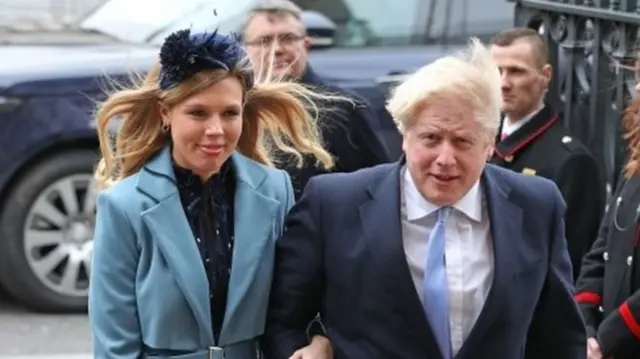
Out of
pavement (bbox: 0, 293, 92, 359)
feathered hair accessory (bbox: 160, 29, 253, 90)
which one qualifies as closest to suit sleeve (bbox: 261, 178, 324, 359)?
feathered hair accessory (bbox: 160, 29, 253, 90)

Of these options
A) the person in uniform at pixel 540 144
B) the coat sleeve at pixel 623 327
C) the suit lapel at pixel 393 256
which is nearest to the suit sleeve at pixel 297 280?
the suit lapel at pixel 393 256

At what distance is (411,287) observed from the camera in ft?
10.9

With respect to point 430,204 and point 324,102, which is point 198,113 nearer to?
point 430,204

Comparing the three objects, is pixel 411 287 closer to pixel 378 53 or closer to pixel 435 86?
pixel 435 86

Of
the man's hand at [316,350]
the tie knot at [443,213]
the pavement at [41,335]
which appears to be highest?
the tie knot at [443,213]

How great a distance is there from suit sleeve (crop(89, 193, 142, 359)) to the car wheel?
4459mm

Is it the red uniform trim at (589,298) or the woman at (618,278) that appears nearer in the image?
the woman at (618,278)

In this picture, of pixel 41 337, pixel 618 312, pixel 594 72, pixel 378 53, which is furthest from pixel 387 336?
pixel 378 53

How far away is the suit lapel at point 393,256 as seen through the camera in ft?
10.9

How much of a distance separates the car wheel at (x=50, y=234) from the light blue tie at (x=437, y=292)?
4749 mm

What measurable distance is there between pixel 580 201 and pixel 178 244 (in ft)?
7.21

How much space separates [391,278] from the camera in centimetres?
334

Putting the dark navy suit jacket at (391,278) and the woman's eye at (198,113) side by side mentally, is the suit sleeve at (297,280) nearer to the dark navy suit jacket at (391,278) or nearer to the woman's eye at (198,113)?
the dark navy suit jacket at (391,278)

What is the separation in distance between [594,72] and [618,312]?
1901 mm
